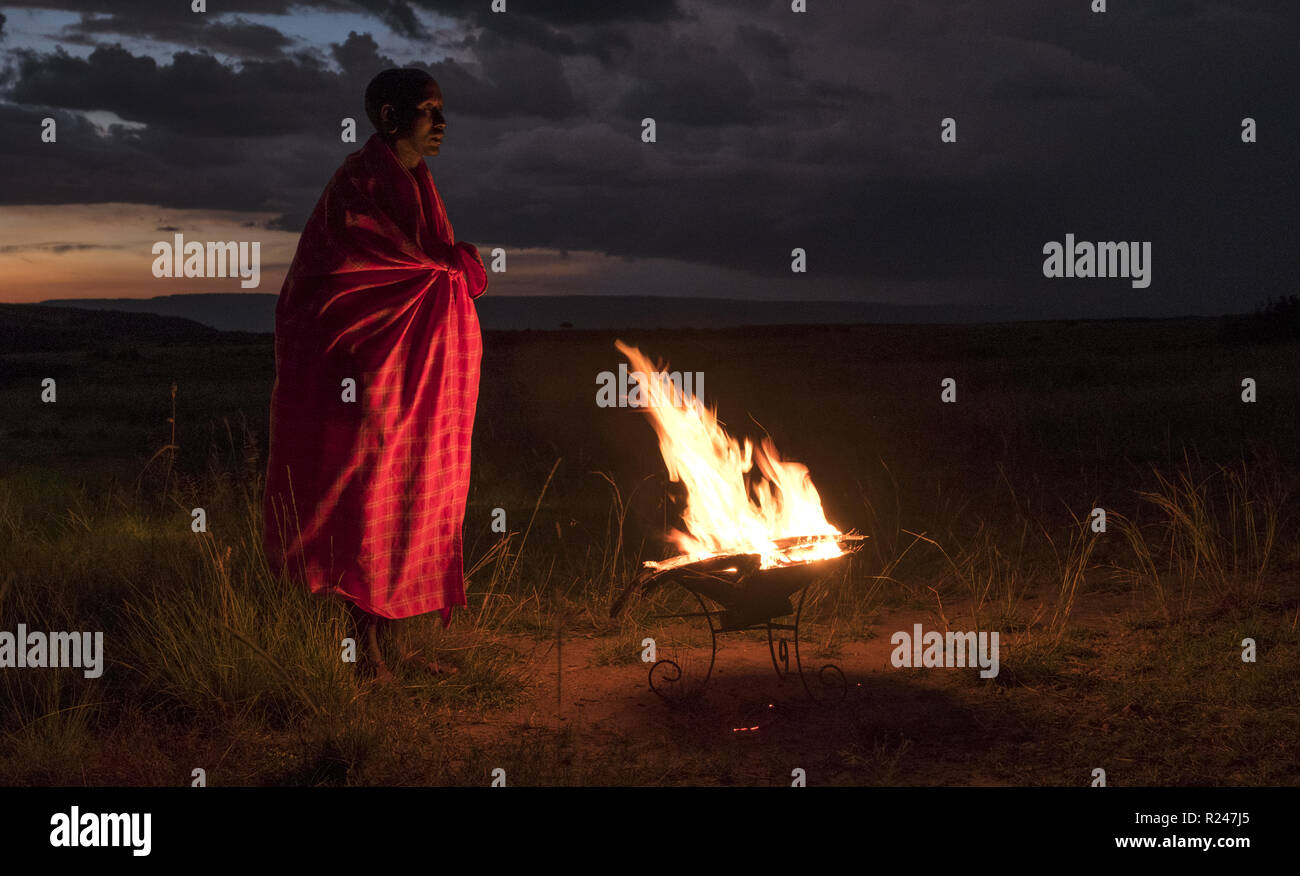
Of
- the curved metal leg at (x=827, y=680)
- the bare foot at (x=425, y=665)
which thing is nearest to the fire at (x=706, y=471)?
the curved metal leg at (x=827, y=680)

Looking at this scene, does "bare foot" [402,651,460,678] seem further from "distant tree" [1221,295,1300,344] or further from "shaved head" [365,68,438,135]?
"distant tree" [1221,295,1300,344]

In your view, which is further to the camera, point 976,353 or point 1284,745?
point 976,353

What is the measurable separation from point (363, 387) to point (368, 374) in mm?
59

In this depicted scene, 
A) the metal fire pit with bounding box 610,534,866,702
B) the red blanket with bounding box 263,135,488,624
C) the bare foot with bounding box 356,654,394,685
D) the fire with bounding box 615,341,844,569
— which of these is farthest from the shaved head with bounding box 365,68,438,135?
the bare foot with bounding box 356,654,394,685

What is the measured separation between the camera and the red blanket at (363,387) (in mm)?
4586

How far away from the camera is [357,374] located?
4605 millimetres

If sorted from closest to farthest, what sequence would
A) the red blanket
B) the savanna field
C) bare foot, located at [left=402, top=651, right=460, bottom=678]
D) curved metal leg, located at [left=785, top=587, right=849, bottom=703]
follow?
the savanna field < the red blanket < curved metal leg, located at [left=785, top=587, right=849, bottom=703] < bare foot, located at [left=402, top=651, right=460, bottom=678]

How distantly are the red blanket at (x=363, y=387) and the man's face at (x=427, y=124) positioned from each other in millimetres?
118

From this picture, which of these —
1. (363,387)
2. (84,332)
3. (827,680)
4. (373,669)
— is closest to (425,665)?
(373,669)

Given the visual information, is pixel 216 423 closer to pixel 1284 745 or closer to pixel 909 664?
pixel 909 664

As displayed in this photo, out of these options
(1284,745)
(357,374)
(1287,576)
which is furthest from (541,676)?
(1287,576)

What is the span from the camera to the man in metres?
4.59

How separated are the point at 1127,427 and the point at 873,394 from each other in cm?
590

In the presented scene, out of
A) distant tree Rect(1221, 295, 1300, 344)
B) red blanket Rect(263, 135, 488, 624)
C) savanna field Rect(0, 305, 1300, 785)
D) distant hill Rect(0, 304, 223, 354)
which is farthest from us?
distant hill Rect(0, 304, 223, 354)
